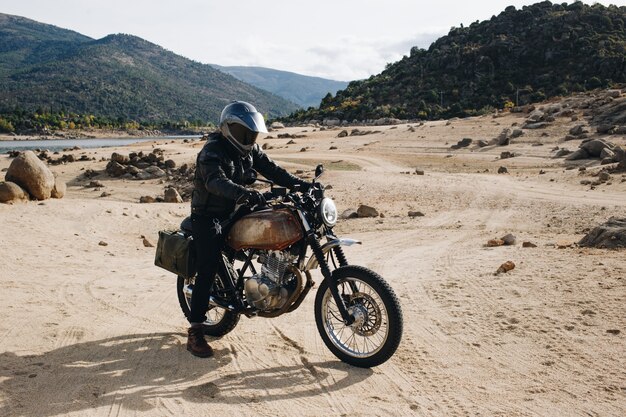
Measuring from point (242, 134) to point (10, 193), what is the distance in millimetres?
11543

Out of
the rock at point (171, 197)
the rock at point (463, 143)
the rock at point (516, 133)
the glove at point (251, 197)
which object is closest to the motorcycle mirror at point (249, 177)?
the glove at point (251, 197)

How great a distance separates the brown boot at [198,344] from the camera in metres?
5.08

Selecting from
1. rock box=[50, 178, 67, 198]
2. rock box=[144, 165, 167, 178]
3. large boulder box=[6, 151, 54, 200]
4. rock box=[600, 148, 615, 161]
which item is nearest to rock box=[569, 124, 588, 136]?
rock box=[600, 148, 615, 161]

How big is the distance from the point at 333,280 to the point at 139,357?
189cm

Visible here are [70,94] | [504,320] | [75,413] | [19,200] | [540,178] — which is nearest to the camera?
[75,413]

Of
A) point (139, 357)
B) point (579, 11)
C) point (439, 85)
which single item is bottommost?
point (139, 357)

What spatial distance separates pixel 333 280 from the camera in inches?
187

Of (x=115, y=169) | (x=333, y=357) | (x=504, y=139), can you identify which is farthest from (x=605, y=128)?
(x=333, y=357)

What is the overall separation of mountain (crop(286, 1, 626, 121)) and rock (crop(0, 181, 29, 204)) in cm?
3869

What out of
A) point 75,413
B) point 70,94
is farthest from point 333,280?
point 70,94

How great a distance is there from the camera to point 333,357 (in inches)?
199

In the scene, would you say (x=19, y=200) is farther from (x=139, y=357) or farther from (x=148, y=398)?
(x=148, y=398)

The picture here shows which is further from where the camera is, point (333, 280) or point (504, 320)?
point (504, 320)

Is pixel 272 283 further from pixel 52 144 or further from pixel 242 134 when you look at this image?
pixel 52 144
